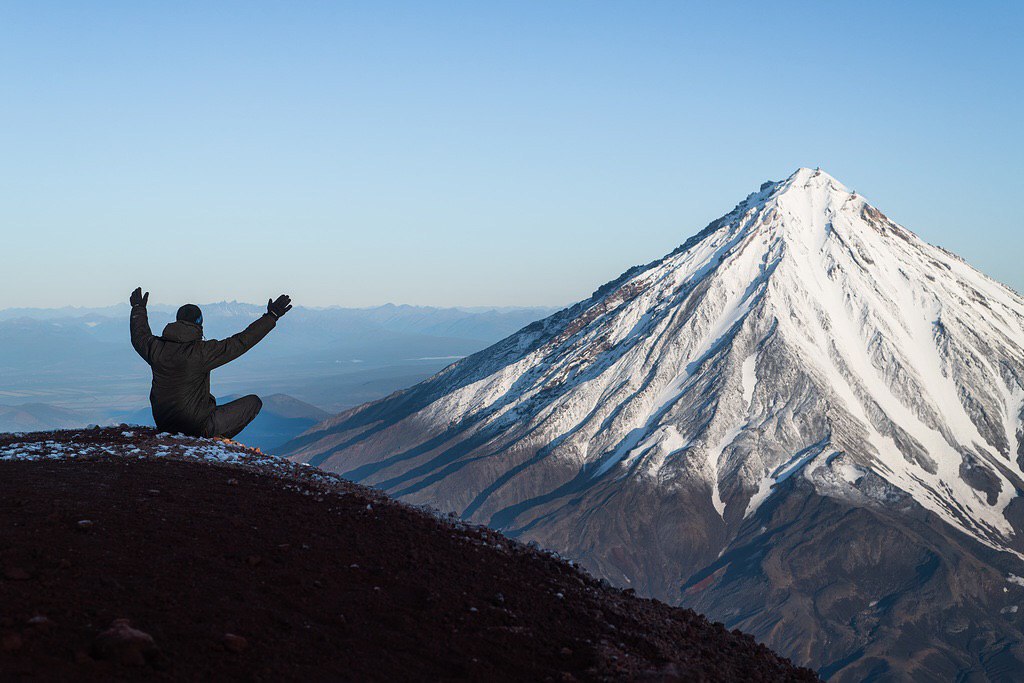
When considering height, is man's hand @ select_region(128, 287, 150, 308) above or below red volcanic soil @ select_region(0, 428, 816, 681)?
above

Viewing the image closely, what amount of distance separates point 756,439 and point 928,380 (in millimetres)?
30218

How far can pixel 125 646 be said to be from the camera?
7469 mm

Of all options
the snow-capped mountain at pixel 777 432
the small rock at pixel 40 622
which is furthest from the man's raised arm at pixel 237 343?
the snow-capped mountain at pixel 777 432

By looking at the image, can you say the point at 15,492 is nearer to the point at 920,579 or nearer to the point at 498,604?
the point at 498,604

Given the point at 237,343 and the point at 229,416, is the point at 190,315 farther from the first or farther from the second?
the point at 229,416


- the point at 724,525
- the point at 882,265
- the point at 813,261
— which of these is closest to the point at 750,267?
the point at 813,261

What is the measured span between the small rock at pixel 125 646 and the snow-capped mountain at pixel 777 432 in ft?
337

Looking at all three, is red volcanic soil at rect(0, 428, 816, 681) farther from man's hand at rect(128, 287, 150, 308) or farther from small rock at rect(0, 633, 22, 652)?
man's hand at rect(128, 287, 150, 308)

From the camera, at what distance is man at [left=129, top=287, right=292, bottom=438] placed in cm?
1566

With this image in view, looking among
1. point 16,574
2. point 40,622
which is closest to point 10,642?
point 40,622

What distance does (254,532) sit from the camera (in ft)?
37.6

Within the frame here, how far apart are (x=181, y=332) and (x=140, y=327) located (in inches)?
57.4

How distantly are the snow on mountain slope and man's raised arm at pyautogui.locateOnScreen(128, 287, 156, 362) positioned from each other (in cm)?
12027

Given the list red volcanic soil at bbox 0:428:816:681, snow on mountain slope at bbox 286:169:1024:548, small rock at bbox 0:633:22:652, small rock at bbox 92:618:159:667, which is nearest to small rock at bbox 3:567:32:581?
red volcanic soil at bbox 0:428:816:681
